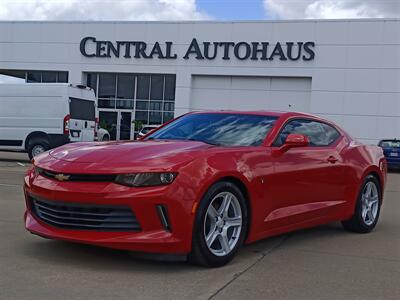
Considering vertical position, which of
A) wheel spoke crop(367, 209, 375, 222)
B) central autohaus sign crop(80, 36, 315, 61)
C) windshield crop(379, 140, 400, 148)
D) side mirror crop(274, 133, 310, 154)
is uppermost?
central autohaus sign crop(80, 36, 315, 61)

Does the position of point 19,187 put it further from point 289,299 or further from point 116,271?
point 289,299

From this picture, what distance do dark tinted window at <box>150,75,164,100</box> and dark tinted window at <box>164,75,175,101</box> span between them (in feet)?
0.85

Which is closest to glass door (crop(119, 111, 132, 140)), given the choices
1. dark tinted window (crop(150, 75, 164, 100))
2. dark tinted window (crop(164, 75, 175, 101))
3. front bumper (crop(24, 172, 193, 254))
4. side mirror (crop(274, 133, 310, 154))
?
dark tinted window (crop(150, 75, 164, 100))

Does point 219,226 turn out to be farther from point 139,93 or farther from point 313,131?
point 139,93

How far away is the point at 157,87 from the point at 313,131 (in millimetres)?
27747

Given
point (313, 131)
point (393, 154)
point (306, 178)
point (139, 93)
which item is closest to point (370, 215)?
point (313, 131)

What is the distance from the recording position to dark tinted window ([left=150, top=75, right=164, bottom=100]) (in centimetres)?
3375

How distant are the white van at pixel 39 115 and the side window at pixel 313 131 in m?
12.2

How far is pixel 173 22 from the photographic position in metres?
32.8

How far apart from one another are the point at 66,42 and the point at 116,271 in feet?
103

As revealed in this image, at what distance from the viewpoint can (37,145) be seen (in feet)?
58.9

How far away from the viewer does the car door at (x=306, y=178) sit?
18.4 feet

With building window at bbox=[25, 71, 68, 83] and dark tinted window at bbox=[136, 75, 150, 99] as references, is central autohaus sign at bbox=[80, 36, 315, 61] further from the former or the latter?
building window at bbox=[25, 71, 68, 83]

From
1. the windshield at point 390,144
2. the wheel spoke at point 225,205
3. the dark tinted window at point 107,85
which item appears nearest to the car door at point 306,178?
the wheel spoke at point 225,205
